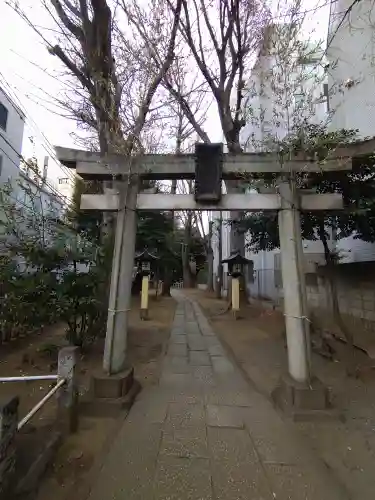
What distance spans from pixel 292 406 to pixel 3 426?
10.7 ft

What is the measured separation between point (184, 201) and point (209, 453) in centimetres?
317

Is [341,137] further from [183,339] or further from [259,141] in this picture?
[183,339]

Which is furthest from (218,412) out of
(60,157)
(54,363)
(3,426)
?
(60,157)

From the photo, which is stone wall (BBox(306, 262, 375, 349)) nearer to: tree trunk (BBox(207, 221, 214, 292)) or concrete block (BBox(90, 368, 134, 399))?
concrete block (BBox(90, 368, 134, 399))

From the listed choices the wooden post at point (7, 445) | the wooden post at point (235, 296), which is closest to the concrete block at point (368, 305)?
the wooden post at point (235, 296)

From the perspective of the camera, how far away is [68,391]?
11.7 feet

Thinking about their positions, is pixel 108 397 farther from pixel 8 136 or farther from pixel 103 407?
pixel 8 136

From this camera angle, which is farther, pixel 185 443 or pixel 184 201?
pixel 184 201

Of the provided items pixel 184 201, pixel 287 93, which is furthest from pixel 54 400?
pixel 287 93

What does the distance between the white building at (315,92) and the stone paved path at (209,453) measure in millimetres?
3798

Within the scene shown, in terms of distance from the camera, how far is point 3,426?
7.20 ft

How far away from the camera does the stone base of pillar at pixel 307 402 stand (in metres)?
3.91

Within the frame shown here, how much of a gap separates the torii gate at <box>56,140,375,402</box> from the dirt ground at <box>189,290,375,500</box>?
86cm

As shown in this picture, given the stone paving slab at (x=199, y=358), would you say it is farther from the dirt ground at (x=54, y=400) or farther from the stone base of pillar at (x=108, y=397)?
the stone base of pillar at (x=108, y=397)
